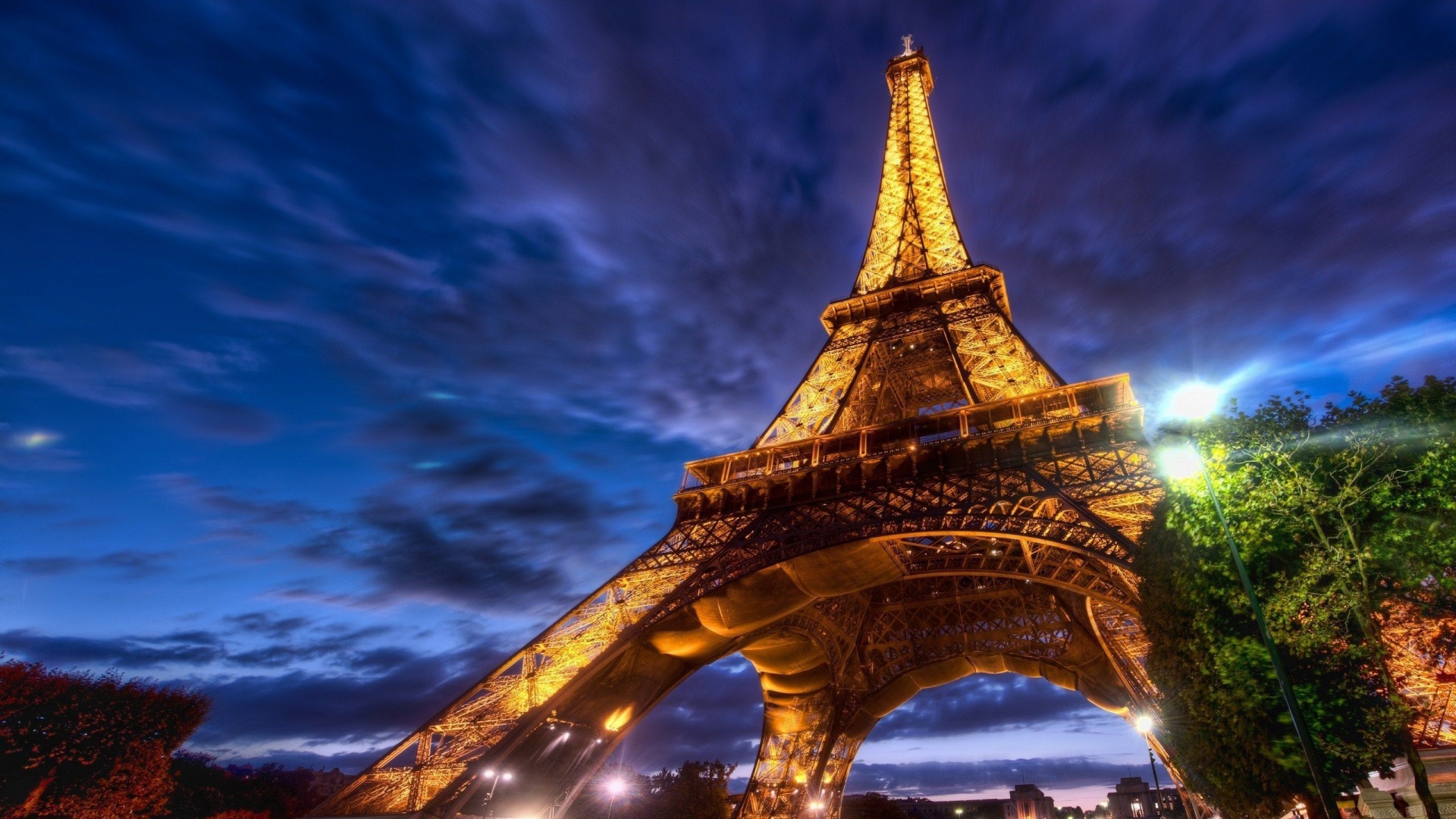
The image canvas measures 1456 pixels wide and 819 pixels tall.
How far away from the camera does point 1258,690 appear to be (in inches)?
410

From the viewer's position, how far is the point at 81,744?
24.2 meters

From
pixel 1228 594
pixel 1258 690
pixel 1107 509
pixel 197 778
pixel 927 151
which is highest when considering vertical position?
pixel 927 151

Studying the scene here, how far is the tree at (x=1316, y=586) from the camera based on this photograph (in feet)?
31.9

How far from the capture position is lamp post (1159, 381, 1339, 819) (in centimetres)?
737

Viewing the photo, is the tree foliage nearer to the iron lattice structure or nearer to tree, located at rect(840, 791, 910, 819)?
the iron lattice structure

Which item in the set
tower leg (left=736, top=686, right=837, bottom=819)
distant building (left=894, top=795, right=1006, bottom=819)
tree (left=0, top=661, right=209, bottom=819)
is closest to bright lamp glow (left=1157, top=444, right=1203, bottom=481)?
tower leg (left=736, top=686, right=837, bottom=819)

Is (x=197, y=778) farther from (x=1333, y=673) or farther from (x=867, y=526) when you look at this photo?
(x=1333, y=673)

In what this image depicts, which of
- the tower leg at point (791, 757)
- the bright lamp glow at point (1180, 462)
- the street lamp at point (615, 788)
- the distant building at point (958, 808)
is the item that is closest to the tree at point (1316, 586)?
the bright lamp glow at point (1180, 462)

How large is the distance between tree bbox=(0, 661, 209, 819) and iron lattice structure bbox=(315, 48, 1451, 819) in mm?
17871

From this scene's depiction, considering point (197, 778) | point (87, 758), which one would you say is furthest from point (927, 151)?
point (197, 778)

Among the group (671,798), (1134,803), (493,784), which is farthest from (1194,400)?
(1134,803)

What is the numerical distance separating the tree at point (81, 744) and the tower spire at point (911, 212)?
33.5m

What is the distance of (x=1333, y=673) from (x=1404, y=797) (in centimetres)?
340

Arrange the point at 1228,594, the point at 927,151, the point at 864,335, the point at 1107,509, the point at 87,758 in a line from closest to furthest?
the point at 1228,594 < the point at 1107,509 < the point at 87,758 < the point at 864,335 < the point at 927,151
